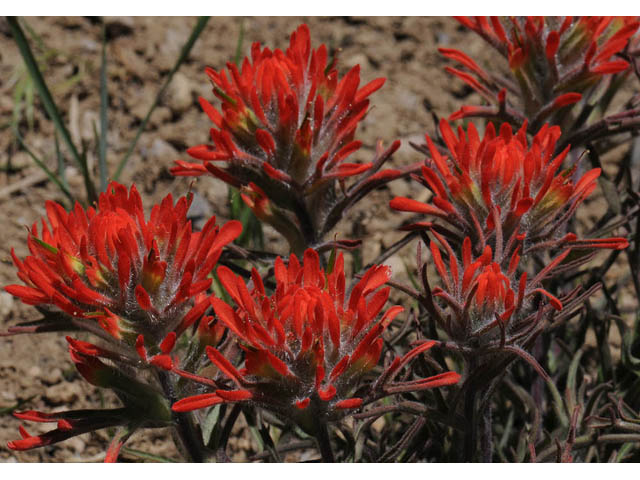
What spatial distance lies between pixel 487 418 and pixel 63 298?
0.81 meters

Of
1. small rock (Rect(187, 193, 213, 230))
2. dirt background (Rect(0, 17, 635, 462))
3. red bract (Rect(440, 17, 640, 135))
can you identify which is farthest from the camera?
dirt background (Rect(0, 17, 635, 462))

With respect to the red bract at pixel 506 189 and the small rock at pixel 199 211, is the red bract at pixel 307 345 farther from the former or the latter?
the small rock at pixel 199 211

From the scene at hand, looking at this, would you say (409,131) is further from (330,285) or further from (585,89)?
(330,285)

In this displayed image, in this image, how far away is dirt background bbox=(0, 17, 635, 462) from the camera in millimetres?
2660

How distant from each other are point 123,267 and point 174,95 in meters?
1.77

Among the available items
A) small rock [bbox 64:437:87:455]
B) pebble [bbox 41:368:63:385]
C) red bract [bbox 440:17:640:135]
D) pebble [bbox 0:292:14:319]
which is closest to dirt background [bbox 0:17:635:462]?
pebble [bbox 0:292:14:319]

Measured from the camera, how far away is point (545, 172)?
1387 mm

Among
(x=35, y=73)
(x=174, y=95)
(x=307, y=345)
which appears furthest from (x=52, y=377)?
(x=307, y=345)

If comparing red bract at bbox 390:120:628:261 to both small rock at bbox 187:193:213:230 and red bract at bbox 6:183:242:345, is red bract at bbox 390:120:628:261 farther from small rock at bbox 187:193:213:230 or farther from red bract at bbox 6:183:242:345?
small rock at bbox 187:193:213:230

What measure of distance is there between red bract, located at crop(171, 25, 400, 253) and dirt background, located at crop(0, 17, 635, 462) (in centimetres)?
100

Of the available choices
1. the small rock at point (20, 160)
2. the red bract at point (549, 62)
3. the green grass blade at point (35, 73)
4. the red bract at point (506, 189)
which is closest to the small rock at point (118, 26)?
the small rock at point (20, 160)

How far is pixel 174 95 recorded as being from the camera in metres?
2.89

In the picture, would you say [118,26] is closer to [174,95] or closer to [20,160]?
[174,95]

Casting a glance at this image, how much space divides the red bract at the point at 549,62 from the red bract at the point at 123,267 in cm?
67
